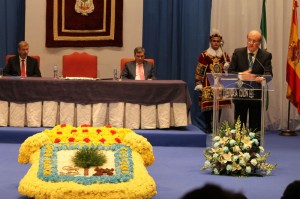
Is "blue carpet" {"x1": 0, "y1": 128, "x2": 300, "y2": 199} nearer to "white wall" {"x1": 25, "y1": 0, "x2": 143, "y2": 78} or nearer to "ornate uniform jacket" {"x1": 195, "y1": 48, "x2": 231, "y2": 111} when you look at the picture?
"ornate uniform jacket" {"x1": 195, "y1": 48, "x2": 231, "y2": 111}

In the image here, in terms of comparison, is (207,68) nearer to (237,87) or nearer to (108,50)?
(108,50)

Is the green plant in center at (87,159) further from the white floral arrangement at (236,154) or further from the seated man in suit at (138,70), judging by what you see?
the seated man in suit at (138,70)

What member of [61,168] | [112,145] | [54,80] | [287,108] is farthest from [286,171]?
[287,108]

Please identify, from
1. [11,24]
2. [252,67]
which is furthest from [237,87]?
[11,24]

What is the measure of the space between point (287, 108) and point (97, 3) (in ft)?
11.0

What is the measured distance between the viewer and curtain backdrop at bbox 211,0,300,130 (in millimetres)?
10062

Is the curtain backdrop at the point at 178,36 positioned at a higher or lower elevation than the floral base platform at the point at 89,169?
higher

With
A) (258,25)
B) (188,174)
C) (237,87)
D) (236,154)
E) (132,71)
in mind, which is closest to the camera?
(236,154)

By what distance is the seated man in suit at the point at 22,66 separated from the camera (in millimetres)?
8977

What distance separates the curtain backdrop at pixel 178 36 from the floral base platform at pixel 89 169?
16.0 ft

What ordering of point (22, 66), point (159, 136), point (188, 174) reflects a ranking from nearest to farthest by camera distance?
point (188, 174), point (159, 136), point (22, 66)

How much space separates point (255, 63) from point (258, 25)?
337cm

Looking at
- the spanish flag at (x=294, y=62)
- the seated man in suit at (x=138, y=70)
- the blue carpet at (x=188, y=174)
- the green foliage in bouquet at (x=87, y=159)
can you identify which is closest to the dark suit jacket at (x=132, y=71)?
the seated man in suit at (x=138, y=70)

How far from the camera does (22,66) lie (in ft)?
29.6
